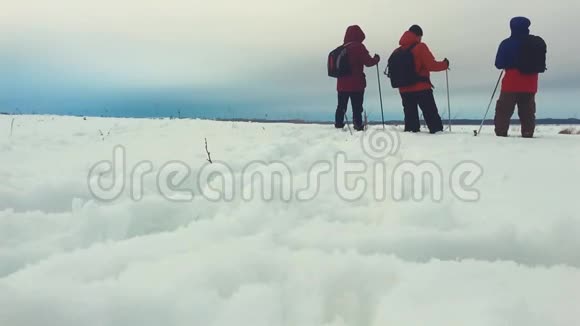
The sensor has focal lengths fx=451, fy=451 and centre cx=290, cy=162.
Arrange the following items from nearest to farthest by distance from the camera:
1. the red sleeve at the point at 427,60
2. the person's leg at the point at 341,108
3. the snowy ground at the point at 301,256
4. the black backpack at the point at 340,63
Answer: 1. the snowy ground at the point at 301,256
2. the red sleeve at the point at 427,60
3. the black backpack at the point at 340,63
4. the person's leg at the point at 341,108

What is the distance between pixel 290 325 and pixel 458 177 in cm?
187

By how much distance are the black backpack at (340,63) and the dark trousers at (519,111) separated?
256 cm

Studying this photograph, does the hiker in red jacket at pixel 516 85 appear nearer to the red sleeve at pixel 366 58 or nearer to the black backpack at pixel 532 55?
the black backpack at pixel 532 55

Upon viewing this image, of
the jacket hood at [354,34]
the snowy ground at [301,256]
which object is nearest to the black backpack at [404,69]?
the jacket hood at [354,34]

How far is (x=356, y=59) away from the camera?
7.89m

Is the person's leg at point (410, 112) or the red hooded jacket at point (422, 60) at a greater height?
the red hooded jacket at point (422, 60)

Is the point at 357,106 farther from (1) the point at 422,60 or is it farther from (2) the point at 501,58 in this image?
(2) the point at 501,58

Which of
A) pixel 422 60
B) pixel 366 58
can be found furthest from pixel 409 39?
pixel 366 58

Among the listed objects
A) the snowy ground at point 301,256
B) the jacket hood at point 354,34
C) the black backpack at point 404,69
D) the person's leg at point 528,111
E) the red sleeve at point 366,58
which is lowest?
the snowy ground at point 301,256

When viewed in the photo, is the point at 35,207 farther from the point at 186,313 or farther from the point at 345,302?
the point at 345,302

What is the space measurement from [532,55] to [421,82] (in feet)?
4.82

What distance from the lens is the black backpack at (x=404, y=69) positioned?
6.62 m

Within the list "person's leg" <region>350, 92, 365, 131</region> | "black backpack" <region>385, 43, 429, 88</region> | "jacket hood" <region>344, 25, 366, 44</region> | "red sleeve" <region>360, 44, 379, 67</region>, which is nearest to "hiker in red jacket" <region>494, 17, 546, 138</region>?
"black backpack" <region>385, 43, 429, 88</region>

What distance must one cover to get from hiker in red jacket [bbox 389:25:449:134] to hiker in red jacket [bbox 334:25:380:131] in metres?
1.08
